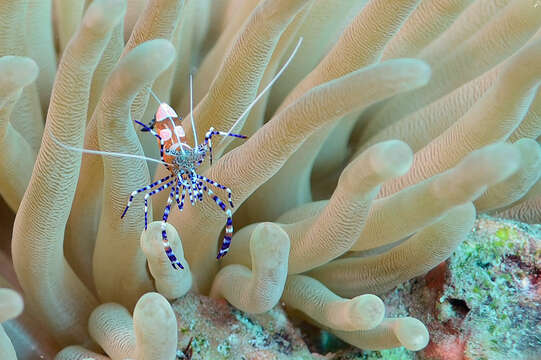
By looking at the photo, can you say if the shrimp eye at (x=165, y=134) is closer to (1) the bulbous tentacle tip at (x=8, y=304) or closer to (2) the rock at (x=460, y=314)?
(2) the rock at (x=460, y=314)

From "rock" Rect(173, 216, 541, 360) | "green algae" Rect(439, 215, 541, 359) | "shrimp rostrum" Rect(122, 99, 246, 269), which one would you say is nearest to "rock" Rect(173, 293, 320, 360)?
"rock" Rect(173, 216, 541, 360)

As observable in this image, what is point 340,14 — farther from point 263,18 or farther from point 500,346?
point 500,346

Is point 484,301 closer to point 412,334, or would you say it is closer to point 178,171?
point 412,334

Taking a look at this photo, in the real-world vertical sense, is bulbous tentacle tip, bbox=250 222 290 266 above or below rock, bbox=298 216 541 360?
above

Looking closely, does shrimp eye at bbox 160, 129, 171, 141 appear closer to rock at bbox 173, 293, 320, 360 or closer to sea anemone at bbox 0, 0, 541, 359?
sea anemone at bbox 0, 0, 541, 359

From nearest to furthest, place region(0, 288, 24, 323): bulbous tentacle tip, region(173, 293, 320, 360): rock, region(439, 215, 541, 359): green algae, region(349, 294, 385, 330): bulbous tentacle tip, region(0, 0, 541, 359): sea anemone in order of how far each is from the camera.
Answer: region(0, 288, 24, 323): bulbous tentacle tip < region(0, 0, 541, 359): sea anemone < region(349, 294, 385, 330): bulbous tentacle tip < region(173, 293, 320, 360): rock < region(439, 215, 541, 359): green algae
